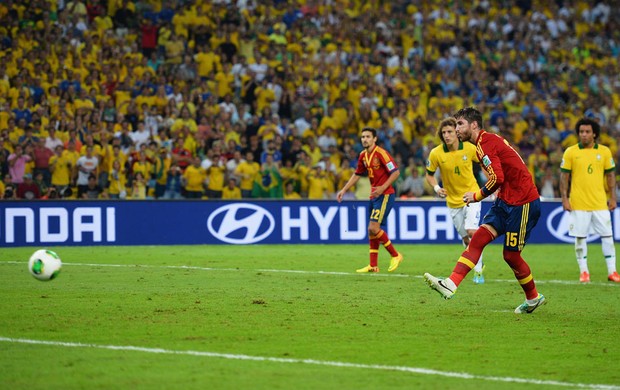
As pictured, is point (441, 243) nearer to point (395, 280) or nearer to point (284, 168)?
point (284, 168)

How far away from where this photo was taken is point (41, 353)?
26.8ft

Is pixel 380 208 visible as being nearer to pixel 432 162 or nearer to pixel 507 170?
pixel 432 162

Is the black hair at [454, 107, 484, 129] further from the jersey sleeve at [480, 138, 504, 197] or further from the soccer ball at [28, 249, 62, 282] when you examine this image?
the soccer ball at [28, 249, 62, 282]

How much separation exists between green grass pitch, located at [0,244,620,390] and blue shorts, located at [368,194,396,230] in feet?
3.05

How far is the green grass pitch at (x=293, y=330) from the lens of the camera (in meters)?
7.41

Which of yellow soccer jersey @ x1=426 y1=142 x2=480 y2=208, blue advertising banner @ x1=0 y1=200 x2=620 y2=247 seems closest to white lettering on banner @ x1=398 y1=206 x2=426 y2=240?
blue advertising banner @ x1=0 y1=200 x2=620 y2=247

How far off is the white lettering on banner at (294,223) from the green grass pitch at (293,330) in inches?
242

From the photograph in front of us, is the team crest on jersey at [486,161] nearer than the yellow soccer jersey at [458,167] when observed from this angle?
Yes

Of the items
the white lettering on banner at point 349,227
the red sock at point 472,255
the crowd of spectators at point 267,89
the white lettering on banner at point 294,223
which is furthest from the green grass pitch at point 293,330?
the crowd of spectators at point 267,89

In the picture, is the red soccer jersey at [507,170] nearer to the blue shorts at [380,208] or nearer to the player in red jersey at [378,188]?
the player in red jersey at [378,188]

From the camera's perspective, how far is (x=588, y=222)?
1543cm

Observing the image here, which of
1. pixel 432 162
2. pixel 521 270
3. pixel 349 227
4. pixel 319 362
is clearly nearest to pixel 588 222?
pixel 432 162

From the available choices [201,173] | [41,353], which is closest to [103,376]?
[41,353]

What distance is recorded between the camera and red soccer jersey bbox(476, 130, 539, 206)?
1095 cm
